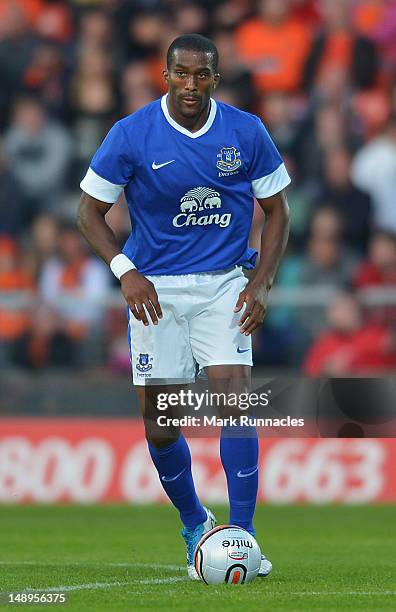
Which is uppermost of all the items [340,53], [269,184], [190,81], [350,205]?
[340,53]

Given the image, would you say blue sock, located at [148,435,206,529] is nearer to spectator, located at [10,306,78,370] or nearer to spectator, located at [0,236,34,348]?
spectator, located at [10,306,78,370]

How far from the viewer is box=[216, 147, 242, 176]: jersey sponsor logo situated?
287 inches

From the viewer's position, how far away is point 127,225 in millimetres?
14484

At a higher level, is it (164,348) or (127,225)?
(127,225)

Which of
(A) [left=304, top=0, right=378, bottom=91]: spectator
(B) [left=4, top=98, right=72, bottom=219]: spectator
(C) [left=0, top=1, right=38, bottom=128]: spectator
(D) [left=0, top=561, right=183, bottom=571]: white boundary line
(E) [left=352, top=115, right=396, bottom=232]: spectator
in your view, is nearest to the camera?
(D) [left=0, top=561, right=183, bottom=571]: white boundary line

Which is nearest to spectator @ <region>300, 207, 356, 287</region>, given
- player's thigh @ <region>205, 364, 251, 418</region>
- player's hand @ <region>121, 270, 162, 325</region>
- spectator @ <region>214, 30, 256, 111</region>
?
spectator @ <region>214, 30, 256, 111</region>

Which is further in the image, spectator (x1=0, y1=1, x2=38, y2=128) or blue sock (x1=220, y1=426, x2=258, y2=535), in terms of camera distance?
spectator (x1=0, y1=1, x2=38, y2=128)

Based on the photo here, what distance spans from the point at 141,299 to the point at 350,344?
6365 mm

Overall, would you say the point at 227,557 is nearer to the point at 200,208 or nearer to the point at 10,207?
the point at 200,208

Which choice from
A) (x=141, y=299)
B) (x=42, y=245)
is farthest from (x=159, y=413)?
(x=42, y=245)

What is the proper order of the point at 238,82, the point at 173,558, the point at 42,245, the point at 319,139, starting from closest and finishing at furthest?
the point at 173,558
the point at 42,245
the point at 319,139
the point at 238,82

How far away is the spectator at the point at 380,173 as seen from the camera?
14844 mm

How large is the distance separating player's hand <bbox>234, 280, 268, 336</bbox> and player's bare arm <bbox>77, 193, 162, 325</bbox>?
0.41 metres

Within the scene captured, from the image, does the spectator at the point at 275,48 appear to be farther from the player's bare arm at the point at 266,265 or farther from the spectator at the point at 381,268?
the player's bare arm at the point at 266,265
